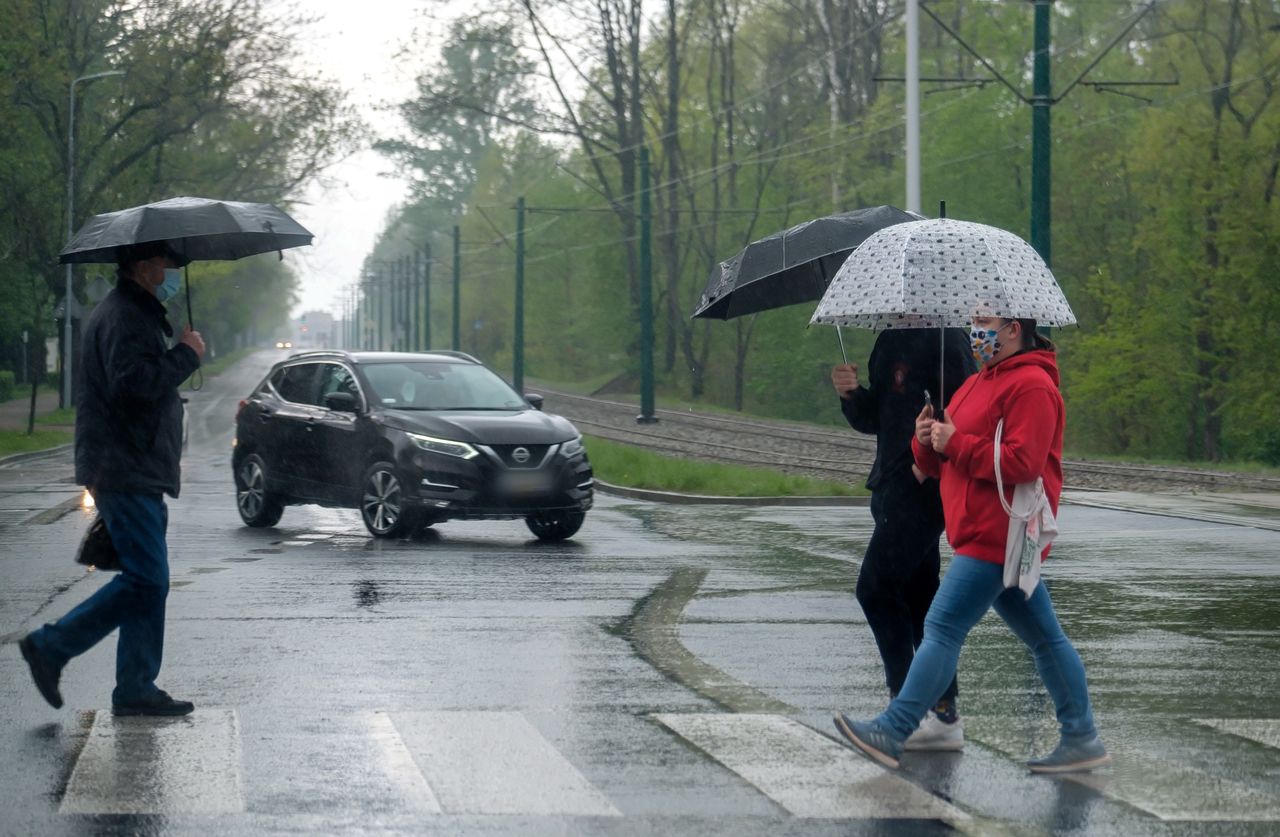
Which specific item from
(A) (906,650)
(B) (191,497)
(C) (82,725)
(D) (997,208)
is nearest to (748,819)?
(A) (906,650)

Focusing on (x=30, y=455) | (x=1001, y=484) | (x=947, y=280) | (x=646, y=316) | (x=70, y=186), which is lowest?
(x=30, y=455)

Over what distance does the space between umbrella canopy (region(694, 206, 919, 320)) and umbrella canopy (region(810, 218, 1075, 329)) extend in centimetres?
102

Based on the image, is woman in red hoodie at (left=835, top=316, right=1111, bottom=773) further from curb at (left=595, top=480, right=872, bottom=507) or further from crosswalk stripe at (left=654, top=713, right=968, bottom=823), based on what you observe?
curb at (left=595, top=480, right=872, bottom=507)

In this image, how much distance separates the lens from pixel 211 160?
5472 cm

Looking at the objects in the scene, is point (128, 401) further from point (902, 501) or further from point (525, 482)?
point (525, 482)

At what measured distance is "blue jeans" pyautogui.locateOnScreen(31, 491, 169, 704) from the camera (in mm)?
7305

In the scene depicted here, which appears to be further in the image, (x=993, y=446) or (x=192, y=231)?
(x=192, y=231)

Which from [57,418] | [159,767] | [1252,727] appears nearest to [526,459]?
[1252,727]

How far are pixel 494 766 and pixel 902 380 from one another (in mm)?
2143

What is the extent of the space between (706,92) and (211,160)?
17.8 metres

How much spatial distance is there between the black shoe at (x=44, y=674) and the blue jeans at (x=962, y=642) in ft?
10.5

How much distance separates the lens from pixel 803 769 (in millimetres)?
6473

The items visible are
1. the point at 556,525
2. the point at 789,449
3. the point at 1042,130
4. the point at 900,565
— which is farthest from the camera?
the point at 789,449

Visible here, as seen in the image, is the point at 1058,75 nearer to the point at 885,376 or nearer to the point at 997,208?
the point at 997,208
